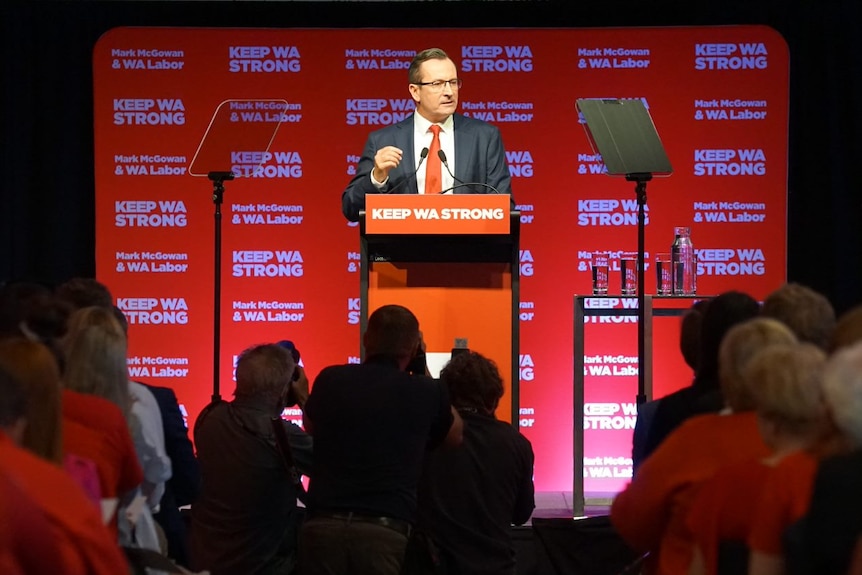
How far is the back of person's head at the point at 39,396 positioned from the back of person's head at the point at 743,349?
1.34 m

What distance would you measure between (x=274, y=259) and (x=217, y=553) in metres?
3.29

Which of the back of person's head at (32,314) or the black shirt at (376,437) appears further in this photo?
the black shirt at (376,437)

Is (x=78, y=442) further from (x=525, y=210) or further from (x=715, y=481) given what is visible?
(x=525, y=210)

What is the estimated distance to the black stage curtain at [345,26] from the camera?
695cm

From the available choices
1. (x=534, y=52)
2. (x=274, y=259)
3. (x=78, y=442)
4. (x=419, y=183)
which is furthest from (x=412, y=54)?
(x=78, y=442)

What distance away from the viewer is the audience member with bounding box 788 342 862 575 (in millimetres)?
1788

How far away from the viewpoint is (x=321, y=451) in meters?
3.65

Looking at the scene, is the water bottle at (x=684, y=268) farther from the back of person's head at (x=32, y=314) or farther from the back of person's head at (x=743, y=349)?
the back of person's head at (x=32, y=314)

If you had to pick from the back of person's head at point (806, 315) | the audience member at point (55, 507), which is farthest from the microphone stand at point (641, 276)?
the audience member at point (55, 507)

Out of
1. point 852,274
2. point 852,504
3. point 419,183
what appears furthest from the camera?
point 852,274

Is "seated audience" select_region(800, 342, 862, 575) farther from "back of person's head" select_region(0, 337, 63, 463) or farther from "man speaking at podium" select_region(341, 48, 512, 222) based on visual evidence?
"man speaking at podium" select_region(341, 48, 512, 222)

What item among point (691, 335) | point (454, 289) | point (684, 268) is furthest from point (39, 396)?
point (684, 268)

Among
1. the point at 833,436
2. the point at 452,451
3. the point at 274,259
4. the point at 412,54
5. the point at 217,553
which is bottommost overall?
the point at 217,553

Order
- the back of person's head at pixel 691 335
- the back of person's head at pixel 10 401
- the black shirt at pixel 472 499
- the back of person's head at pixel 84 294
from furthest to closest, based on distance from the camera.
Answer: the black shirt at pixel 472 499, the back of person's head at pixel 84 294, the back of person's head at pixel 691 335, the back of person's head at pixel 10 401
